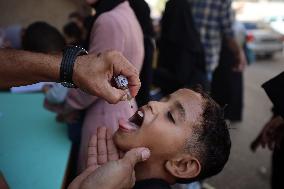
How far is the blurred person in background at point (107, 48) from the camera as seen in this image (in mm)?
2076

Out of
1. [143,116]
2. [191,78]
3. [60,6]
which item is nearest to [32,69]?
[143,116]

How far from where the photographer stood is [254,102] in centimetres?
581

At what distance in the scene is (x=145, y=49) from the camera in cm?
257

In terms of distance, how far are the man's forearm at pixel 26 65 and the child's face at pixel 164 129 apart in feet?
1.35

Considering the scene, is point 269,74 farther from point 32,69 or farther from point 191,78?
point 32,69

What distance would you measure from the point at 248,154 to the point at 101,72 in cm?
321

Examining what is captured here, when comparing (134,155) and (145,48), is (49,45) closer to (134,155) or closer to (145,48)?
(145,48)

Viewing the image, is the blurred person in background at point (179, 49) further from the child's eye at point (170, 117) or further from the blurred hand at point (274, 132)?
the child's eye at point (170, 117)

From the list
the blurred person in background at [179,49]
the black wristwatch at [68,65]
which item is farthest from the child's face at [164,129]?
the blurred person in background at [179,49]

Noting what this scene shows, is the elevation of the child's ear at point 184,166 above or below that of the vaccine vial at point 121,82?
below

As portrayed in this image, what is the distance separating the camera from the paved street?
3547 millimetres

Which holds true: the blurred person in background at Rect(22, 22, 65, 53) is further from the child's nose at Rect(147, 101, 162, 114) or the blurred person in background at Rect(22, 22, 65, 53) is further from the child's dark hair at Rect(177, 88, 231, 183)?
the child's dark hair at Rect(177, 88, 231, 183)

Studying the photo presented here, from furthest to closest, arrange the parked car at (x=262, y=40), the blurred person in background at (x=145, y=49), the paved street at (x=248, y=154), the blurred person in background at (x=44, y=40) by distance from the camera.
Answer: the parked car at (x=262, y=40)
the paved street at (x=248, y=154)
the blurred person in background at (x=44, y=40)
the blurred person in background at (x=145, y=49)

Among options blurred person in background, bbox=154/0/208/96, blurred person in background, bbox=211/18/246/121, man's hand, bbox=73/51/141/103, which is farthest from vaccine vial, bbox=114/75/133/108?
blurred person in background, bbox=211/18/246/121
